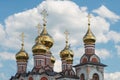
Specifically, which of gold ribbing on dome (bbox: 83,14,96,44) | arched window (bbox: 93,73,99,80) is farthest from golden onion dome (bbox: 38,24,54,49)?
arched window (bbox: 93,73,99,80)

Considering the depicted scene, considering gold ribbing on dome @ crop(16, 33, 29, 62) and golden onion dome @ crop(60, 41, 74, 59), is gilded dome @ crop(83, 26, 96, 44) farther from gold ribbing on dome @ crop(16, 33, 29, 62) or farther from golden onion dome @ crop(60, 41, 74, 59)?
gold ribbing on dome @ crop(16, 33, 29, 62)

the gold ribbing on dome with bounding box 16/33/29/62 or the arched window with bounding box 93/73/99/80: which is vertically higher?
the gold ribbing on dome with bounding box 16/33/29/62

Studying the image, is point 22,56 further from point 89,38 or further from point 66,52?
point 89,38

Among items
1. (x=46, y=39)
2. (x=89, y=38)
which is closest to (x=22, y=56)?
(x=46, y=39)

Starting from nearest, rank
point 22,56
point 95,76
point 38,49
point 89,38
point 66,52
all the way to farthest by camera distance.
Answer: point 38,49 → point 95,76 → point 89,38 → point 22,56 → point 66,52

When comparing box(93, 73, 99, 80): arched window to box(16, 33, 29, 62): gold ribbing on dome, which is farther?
box(16, 33, 29, 62): gold ribbing on dome

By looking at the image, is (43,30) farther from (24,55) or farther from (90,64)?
(90,64)

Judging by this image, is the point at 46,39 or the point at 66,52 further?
the point at 66,52

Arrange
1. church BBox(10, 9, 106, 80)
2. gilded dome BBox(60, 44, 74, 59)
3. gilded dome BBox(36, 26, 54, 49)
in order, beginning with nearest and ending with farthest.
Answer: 1. church BBox(10, 9, 106, 80)
2. gilded dome BBox(36, 26, 54, 49)
3. gilded dome BBox(60, 44, 74, 59)

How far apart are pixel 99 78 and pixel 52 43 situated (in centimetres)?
800

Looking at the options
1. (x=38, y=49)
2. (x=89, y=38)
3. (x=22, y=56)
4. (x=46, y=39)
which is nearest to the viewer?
(x=38, y=49)

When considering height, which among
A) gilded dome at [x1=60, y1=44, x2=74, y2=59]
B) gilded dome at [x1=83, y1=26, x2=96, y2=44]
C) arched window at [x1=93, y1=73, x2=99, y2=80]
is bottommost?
arched window at [x1=93, y1=73, x2=99, y2=80]

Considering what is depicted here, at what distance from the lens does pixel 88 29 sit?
51312mm

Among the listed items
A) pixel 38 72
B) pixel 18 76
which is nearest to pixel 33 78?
pixel 38 72
